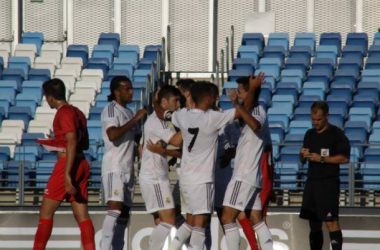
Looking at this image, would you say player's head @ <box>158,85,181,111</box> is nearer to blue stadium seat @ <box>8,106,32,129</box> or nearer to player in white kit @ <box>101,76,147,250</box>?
player in white kit @ <box>101,76,147,250</box>

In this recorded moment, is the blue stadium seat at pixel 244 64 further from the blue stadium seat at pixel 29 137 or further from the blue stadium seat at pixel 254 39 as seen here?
the blue stadium seat at pixel 29 137

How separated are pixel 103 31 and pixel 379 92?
6.96m

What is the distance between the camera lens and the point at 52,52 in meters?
21.7

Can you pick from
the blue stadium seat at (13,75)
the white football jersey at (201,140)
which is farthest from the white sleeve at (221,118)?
the blue stadium seat at (13,75)

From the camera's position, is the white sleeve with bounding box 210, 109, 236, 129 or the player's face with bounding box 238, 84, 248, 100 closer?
the white sleeve with bounding box 210, 109, 236, 129

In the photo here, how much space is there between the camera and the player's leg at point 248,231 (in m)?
11.2

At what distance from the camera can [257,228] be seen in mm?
10898

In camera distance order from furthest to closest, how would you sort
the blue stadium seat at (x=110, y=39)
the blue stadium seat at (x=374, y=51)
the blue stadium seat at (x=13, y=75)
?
the blue stadium seat at (x=110, y=39), the blue stadium seat at (x=13, y=75), the blue stadium seat at (x=374, y=51)

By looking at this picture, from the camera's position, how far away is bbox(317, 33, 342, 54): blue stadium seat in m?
21.2

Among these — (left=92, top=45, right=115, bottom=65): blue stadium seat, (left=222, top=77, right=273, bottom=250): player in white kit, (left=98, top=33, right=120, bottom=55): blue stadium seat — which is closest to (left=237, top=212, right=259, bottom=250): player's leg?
(left=222, top=77, right=273, bottom=250): player in white kit

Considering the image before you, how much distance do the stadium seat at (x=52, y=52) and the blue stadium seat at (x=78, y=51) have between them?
0.22 meters

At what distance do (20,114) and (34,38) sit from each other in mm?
3494

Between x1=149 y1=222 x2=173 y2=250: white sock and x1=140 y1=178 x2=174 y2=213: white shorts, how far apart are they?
0.66 feet

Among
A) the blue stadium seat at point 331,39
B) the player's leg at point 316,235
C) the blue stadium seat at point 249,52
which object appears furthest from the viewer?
the blue stadium seat at point 331,39
